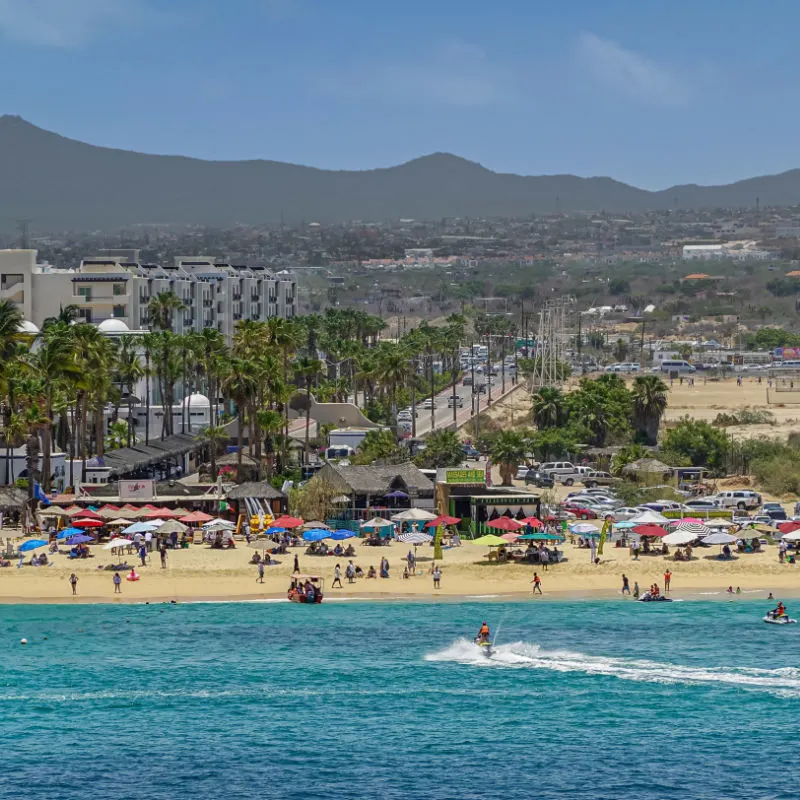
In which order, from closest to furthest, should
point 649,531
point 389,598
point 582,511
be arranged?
point 389,598 < point 649,531 < point 582,511

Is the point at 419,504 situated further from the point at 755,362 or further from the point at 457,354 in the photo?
the point at 755,362

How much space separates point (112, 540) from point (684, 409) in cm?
7848

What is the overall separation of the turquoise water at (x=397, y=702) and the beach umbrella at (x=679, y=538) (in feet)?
20.4

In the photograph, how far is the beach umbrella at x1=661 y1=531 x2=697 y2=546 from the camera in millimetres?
63469

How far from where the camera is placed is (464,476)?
7088 centimetres

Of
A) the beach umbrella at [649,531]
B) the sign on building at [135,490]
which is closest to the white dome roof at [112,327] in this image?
the sign on building at [135,490]

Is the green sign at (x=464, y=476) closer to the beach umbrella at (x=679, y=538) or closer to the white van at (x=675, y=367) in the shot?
the beach umbrella at (x=679, y=538)

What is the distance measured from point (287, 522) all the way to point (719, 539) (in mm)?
18117

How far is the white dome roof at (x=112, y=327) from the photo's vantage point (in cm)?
11725

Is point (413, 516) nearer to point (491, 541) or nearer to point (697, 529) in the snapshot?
point (491, 541)

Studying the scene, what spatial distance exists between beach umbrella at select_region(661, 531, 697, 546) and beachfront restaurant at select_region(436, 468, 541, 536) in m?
7.38

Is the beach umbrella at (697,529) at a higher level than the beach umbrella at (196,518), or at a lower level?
higher

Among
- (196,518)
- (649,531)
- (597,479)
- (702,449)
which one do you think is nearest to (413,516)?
(196,518)

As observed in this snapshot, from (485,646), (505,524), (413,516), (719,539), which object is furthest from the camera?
(413,516)
